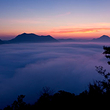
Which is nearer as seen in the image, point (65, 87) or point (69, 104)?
point (69, 104)

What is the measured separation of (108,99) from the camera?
629 cm

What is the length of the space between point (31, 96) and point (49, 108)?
14.4 meters

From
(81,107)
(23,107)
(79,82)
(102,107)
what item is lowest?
(79,82)

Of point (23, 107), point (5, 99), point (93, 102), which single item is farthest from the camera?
point (5, 99)

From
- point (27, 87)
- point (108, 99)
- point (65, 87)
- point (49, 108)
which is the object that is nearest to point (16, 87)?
point (27, 87)

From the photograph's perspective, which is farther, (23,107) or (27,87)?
(27,87)

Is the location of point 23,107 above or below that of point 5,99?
above

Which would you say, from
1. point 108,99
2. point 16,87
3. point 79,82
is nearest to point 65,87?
point 79,82

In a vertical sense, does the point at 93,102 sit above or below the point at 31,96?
above

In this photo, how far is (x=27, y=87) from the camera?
24016 mm

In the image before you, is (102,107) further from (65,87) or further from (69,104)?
(65,87)

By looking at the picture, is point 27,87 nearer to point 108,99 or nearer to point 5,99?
point 5,99

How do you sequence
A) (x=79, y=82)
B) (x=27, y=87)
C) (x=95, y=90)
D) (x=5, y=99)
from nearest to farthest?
1. (x=95, y=90)
2. (x=5, y=99)
3. (x=27, y=87)
4. (x=79, y=82)

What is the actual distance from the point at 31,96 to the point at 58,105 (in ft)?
47.4
